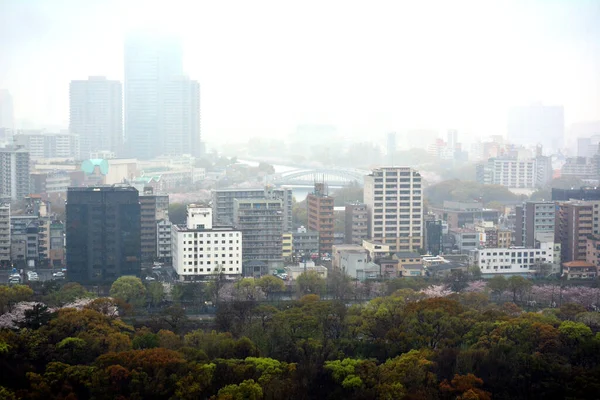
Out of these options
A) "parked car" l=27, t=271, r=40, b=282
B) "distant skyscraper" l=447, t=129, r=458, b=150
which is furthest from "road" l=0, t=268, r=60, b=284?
"distant skyscraper" l=447, t=129, r=458, b=150

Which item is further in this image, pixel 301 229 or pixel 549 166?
pixel 549 166

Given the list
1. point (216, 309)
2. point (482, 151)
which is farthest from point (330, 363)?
point (482, 151)

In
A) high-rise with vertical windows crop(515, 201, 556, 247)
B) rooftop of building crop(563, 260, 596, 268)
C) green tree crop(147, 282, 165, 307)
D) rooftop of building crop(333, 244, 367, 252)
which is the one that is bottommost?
green tree crop(147, 282, 165, 307)

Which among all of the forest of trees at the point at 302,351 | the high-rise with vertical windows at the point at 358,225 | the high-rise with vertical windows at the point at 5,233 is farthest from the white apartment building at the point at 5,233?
the high-rise with vertical windows at the point at 358,225

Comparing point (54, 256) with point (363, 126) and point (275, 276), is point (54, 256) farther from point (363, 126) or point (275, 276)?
point (363, 126)

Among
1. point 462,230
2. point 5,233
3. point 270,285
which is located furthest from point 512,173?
point 270,285

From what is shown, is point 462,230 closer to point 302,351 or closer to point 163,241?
point 163,241

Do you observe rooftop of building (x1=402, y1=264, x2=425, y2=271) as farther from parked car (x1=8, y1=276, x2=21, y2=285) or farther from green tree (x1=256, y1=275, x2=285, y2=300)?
parked car (x1=8, y1=276, x2=21, y2=285)

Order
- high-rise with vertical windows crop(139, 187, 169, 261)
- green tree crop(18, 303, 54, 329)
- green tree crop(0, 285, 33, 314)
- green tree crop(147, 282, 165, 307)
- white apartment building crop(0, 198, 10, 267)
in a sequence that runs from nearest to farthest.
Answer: green tree crop(18, 303, 54, 329)
green tree crop(0, 285, 33, 314)
green tree crop(147, 282, 165, 307)
white apartment building crop(0, 198, 10, 267)
high-rise with vertical windows crop(139, 187, 169, 261)
